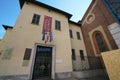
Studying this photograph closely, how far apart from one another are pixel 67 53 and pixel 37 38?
3679 millimetres

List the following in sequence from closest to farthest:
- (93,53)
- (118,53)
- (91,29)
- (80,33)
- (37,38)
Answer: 1. (118,53)
2. (37,38)
3. (93,53)
4. (91,29)
5. (80,33)

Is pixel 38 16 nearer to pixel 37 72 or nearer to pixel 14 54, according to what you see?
pixel 14 54

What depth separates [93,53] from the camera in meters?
9.65

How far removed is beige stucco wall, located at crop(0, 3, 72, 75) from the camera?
525cm

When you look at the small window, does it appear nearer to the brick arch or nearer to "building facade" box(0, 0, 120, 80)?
"building facade" box(0, 0, 120, 80)

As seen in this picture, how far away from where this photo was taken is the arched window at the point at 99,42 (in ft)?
28.2

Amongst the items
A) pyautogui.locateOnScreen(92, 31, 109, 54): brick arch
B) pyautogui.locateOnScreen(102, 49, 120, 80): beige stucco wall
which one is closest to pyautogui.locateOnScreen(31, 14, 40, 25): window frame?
pyautogui.locateOnScreen(102, 49, 120, 80): beige stucco wall

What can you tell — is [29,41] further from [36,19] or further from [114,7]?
[114,7]

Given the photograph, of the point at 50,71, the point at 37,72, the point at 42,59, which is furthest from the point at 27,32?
the point at 50,71

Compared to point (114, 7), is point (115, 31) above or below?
below

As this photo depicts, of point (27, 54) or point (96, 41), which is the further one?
point (96, 41)

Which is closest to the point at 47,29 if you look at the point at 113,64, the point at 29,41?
the point at 29,41

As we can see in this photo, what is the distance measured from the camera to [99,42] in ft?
31.0

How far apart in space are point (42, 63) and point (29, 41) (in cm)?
243
